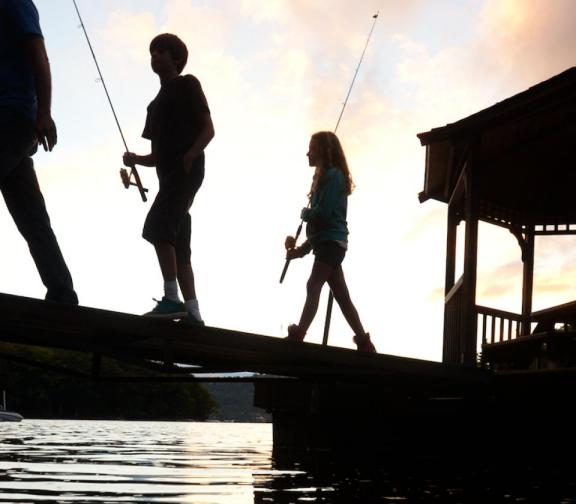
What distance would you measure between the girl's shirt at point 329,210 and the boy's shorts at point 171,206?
1.30 m

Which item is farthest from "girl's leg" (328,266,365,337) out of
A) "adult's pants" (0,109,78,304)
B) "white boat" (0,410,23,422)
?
"white boat" (0,410,23,422)

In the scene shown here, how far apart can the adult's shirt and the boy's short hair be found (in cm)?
113

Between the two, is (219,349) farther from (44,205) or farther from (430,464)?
(430,464)

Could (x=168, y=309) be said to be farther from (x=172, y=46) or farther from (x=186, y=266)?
(x=172, y=46)

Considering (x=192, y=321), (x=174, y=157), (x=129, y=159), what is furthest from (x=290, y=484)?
(x=174, y=157)

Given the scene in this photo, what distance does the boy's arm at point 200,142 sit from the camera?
19.7ft

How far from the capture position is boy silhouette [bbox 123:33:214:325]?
596cm

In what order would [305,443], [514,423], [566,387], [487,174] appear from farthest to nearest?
[305,443], [487,174], [514,423], [566,387]

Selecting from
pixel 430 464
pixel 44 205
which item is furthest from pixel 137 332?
pixel 430 464

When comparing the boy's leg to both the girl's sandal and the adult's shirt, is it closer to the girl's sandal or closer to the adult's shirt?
the girl's sandal

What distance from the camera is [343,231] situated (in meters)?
7.30

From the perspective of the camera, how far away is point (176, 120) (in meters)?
6.13

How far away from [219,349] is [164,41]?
1.90m

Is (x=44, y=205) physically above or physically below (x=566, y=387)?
above
